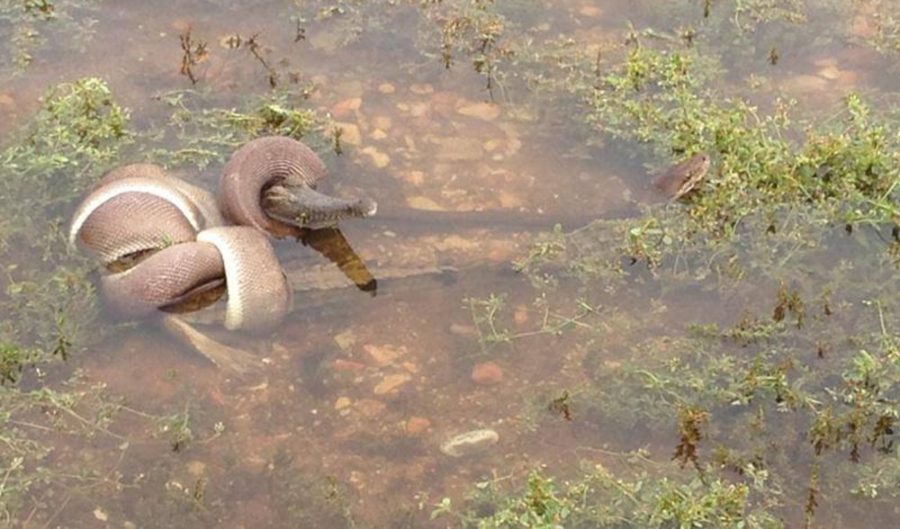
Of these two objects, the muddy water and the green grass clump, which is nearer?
the muddy water

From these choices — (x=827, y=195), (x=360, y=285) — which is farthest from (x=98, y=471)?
(x=827, y=195)

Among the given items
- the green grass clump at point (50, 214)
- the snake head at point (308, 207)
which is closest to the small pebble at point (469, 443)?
the snake head at point (308, 207)

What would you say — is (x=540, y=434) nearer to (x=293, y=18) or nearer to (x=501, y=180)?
(x=501, y=180)

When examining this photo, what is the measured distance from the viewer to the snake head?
6.29 metres

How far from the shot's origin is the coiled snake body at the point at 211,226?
229 inches

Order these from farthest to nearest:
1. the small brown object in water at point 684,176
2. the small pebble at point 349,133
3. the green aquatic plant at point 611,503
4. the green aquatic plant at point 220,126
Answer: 1. the small pebble at point 349,133
2. the green aquatic plant at point 220,126
3. the small brown object in water at point 684,176
4. the green aquatic plant at point 611,503

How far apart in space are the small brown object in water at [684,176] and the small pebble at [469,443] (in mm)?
1991

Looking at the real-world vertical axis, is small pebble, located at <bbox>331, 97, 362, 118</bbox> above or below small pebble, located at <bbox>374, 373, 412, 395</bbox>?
above

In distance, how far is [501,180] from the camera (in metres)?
6.84

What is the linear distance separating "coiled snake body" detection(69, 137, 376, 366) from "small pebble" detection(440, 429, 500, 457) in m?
1.17

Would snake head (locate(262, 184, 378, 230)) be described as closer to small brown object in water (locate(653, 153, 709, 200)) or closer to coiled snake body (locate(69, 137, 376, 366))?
coiled snake body (locate(69, 137, 376, 366))

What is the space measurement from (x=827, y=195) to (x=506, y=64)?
2.32 metres

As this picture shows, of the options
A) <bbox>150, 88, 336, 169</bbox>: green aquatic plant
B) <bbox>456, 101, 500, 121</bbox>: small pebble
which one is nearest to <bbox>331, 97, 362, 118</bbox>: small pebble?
<bbox>150, 88, 336, 169</bbox>: green aquatic plant

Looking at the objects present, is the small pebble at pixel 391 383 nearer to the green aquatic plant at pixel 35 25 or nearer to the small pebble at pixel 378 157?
the small pebble at pixel 378 157
